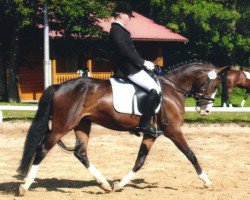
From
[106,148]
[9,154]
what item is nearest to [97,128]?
[106,148]

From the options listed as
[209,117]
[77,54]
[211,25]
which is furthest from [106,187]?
[211,25]

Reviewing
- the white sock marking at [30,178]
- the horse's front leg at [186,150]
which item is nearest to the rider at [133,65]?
the horse's front leg at [186,150]

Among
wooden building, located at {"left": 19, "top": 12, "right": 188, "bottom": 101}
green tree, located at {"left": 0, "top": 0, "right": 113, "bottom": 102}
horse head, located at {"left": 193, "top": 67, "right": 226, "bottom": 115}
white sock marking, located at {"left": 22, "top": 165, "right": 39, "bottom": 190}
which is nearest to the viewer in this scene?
white sock marking, located at {"left": 22, "top": 165, "right": 39, "bottom": 190}

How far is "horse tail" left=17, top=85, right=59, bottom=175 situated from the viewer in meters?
8.62

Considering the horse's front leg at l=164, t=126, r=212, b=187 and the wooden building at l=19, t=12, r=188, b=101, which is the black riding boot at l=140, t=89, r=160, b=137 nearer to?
the horse's front leg at l=164, t=126, r=212, b=187

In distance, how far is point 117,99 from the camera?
8.69 m

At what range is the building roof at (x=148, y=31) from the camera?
109ft

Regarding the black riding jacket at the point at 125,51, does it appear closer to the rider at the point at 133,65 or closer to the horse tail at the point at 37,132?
the rider at the point at 133,65

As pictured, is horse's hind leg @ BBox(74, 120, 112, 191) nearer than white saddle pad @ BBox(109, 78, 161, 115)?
Yes

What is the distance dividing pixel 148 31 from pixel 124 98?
85.1 ft

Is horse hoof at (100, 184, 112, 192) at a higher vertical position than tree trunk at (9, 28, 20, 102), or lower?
higher

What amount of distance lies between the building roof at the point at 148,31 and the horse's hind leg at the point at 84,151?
23720mm

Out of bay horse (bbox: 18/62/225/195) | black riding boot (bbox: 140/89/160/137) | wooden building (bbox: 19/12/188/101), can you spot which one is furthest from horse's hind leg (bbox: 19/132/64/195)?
wooden building (bbox: 19/12/188/101)

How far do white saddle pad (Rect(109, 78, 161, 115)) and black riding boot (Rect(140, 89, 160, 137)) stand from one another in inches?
4.5
